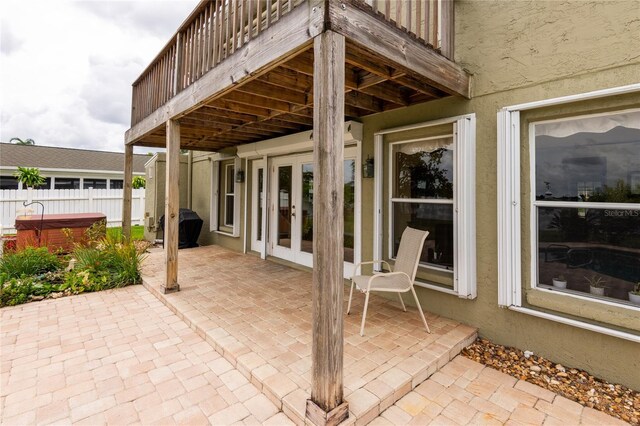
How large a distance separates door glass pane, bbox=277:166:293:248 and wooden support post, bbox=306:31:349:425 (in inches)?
161

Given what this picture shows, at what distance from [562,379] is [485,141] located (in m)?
2.17

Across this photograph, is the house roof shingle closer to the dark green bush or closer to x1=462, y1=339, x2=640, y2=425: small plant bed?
the dark green bush

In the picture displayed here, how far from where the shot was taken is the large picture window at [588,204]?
236 cm

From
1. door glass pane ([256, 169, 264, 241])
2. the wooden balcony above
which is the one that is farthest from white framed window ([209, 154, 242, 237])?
the wooden balcony above

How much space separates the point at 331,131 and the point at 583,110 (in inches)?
88.5

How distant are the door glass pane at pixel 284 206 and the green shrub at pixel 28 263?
12.6 ft

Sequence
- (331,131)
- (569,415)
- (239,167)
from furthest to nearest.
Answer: (239,167) → (569,415) → (331,131)

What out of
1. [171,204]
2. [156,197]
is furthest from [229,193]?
[171,204]

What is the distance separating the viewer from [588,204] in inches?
99.0

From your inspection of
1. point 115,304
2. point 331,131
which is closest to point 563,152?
point 331,131

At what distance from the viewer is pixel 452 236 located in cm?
339

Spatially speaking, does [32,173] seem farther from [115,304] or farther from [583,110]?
[583,110]

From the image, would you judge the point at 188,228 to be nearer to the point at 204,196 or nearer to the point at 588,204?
the point at 204,196

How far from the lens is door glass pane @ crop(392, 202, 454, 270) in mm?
3430
